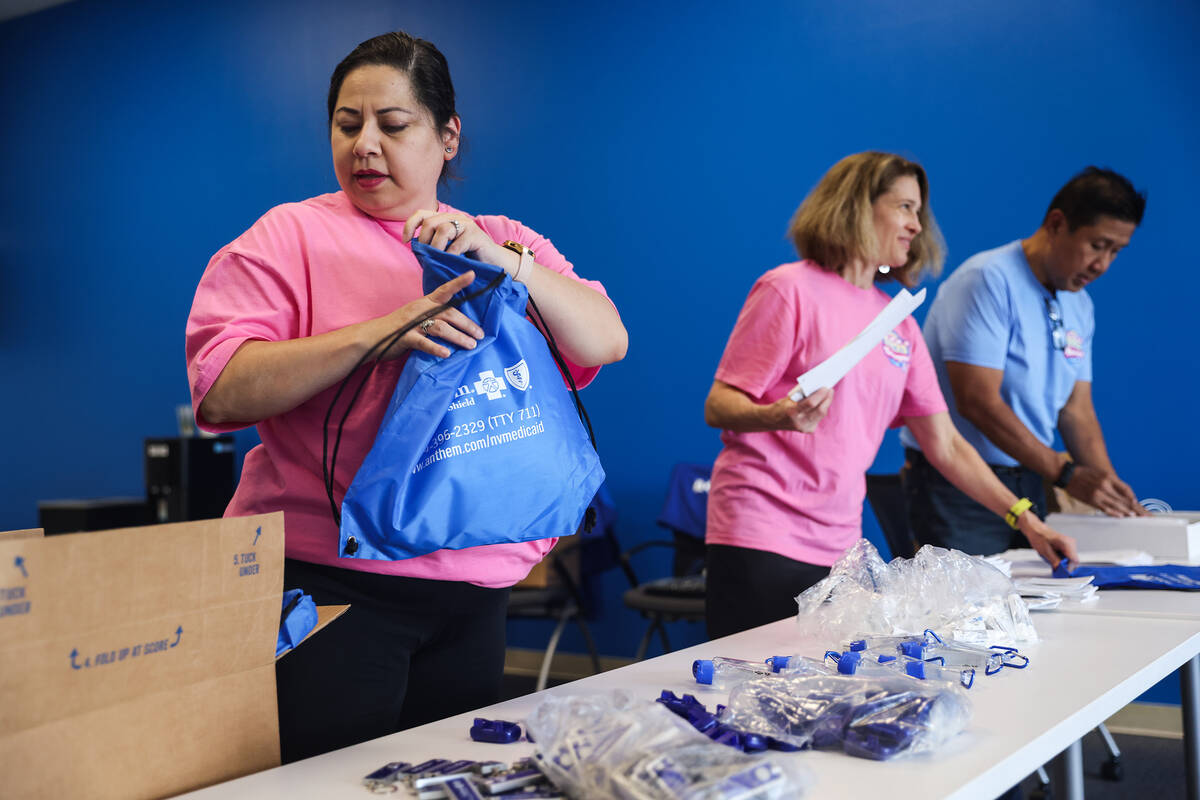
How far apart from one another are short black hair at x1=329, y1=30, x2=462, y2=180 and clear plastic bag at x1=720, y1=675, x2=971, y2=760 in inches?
32.6

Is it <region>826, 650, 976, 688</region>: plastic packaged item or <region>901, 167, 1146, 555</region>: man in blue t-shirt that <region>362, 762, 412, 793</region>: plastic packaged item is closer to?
<region>826, 650, 976, 688</region>: plastic packaged item

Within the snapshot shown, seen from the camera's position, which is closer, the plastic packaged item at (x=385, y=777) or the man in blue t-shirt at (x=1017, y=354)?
the plastic packaged item at (x=385, y=777)

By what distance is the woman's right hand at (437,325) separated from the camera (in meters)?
1.08

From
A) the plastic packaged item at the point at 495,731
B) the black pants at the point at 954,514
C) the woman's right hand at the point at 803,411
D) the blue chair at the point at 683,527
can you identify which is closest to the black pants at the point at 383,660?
the plastic packaged item at the point at 495,731

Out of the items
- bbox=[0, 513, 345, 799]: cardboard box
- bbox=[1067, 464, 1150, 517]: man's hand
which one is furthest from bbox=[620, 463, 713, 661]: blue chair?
bbox=[0, 513, 345, 799]: cardboard box

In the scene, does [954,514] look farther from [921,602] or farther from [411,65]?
[411,65]

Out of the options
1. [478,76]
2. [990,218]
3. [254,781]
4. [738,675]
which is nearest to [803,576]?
[738,675]

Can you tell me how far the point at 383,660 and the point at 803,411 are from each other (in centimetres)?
90

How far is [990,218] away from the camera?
3824 millimetres

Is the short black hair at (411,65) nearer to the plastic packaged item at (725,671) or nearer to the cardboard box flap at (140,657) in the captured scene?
the cardboard box flap at (140,657)

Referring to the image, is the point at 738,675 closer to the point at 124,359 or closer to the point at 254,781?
the point at 254,781

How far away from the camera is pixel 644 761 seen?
29.7 inches

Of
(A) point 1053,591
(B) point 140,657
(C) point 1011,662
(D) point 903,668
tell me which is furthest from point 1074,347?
(B) point 140,657

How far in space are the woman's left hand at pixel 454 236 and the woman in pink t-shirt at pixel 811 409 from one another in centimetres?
81
